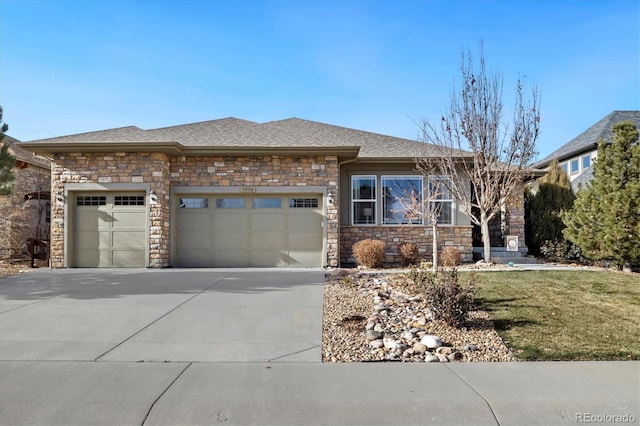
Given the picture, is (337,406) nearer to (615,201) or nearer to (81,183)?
(615,201)

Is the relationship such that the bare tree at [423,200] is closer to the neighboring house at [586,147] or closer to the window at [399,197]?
the window at [399,197]

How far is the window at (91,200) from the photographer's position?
1219cm

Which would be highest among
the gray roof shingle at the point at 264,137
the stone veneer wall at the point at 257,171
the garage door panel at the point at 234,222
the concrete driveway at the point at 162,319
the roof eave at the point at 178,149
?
the gray roof shingle at the point at 264,137

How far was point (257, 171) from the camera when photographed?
12.3 meters

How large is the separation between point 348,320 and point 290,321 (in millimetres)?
865

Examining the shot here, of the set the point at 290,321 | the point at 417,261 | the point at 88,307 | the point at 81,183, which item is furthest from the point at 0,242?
the point at 417,261

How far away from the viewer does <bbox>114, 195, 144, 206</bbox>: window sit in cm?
1210

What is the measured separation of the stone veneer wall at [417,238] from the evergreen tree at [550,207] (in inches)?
116

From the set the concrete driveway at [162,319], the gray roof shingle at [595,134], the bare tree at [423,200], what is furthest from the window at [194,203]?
the gray roof shingle at [595,134]

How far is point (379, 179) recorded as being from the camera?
Result: 1319 cm

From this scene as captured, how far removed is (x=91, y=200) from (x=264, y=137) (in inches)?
227

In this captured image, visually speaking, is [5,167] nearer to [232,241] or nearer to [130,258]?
[130,258]

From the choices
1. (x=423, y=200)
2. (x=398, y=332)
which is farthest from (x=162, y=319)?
(x=423, y=200)

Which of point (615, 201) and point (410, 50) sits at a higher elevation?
point (410, 50)
